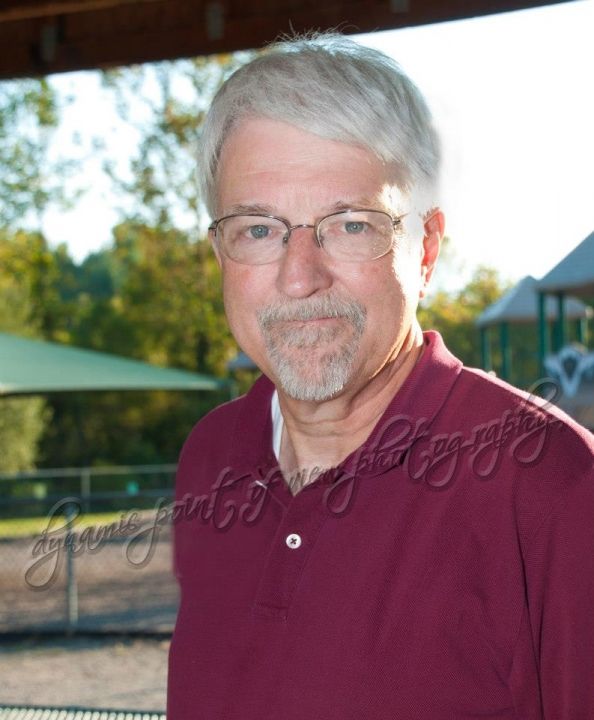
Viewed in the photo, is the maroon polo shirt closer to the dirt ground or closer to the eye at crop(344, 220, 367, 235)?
the eye at crop(344, 220, 367, 235)

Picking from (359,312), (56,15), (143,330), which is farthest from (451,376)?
(143,330)

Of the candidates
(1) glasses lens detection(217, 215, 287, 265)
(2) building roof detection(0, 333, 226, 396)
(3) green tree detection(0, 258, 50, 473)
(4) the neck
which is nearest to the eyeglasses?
(1) glasses lens detection(217, 215, 287, 265)

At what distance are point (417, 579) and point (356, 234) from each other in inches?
16.1

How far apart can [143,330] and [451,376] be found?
626 inches

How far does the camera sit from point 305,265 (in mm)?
1148

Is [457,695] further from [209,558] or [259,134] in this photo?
[259,134]

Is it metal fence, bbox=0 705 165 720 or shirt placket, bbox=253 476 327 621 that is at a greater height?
shirt placket, bbox=253 476 327 621

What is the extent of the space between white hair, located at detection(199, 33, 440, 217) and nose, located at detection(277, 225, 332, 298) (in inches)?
4.8

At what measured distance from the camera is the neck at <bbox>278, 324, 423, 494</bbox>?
1240 mm

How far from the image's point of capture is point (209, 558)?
4.29ft

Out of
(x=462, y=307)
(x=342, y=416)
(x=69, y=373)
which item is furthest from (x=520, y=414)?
(x=69, y=373)

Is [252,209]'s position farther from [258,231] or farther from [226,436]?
[226,436]

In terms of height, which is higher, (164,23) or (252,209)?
(164,23)

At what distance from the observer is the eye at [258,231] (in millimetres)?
1182
